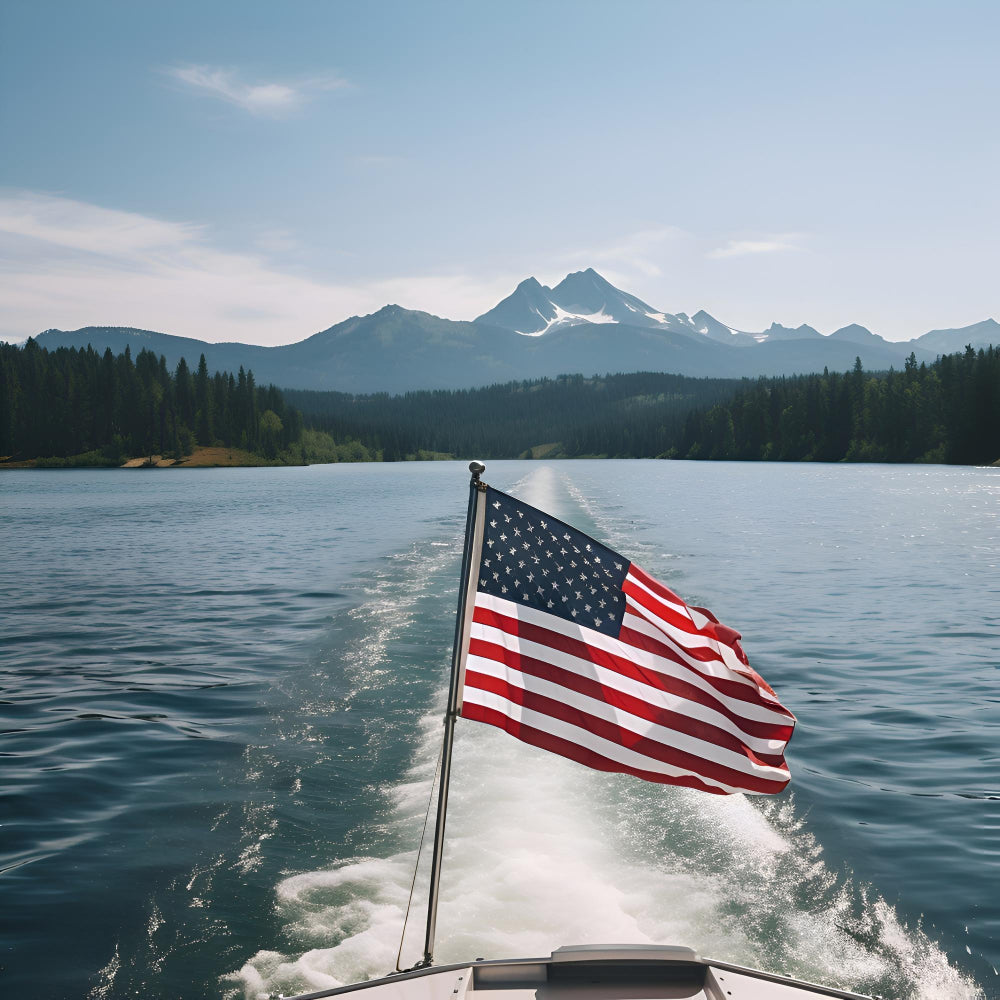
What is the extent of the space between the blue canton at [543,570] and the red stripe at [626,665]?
151 mm

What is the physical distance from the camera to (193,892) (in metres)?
7.80

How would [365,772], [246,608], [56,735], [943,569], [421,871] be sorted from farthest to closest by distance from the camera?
1. [943,569]
2. [246,608]
3. [56,735]
4. [365,772]
5. [421,871]

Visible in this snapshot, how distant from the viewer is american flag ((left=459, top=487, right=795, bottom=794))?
587 cm

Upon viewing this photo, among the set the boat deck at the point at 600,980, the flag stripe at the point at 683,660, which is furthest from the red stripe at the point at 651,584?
the boat deck at the point at 600,980

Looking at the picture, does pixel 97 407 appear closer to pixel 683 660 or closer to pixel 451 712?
pixel 451 712

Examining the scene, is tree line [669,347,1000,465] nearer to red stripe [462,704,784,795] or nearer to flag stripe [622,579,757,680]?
flag stripe [622,579,757,680]

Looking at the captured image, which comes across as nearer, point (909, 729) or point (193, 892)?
point (193, 892)

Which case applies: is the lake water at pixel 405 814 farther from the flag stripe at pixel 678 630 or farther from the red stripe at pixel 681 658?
the flag stripe at pixel 678 630

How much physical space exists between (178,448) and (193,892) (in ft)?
614

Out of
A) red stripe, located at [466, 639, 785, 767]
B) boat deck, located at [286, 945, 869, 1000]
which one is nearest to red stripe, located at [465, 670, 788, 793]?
red stripe, located at [466, 639, 785, 767]

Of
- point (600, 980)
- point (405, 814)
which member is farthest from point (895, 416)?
point (600, 980)

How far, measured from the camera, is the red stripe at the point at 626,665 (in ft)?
19.4

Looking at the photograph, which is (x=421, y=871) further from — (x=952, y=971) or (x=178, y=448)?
(x=178, y=448)

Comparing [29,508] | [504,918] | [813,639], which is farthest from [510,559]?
[29,508]
